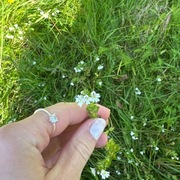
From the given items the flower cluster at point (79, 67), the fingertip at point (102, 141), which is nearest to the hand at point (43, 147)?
the fingertip at point (102, 141)

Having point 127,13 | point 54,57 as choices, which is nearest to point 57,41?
Result: point 54,57

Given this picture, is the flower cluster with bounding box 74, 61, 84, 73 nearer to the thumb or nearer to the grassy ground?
the grassy ground

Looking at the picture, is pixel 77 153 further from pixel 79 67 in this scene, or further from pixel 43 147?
pixel 79 67

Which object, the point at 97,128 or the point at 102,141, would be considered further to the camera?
the point at 102,141

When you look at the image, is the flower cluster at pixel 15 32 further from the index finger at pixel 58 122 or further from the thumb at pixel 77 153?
the thumb at pixel 77 153

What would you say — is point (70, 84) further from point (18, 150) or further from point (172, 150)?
point (18, 150)

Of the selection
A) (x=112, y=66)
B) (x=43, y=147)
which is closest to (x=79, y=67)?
(x=112, y=66)

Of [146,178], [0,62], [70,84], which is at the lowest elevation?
[146,178]
